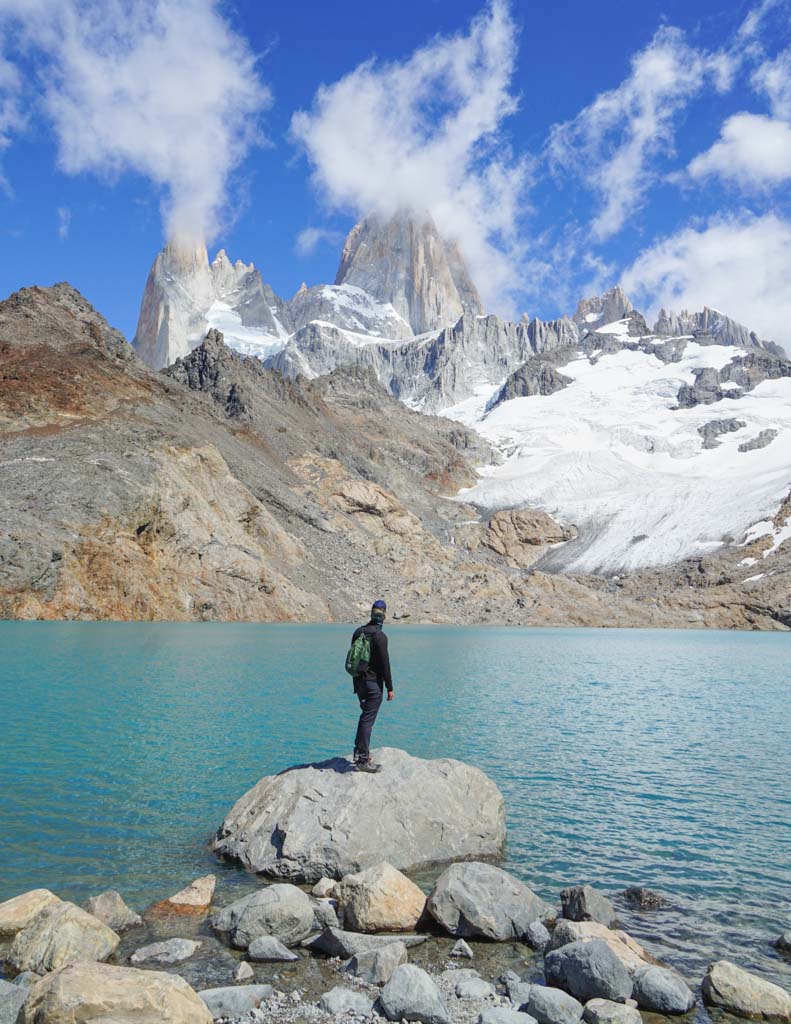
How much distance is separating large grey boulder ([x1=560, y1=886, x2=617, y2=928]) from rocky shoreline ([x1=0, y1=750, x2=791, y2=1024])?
2 cm

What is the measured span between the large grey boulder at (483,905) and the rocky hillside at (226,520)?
6224 cm

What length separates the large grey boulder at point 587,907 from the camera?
34.7 feet

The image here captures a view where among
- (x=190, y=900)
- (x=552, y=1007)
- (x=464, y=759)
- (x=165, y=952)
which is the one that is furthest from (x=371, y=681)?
(x=464, y=759)

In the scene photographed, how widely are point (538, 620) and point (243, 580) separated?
153 feet

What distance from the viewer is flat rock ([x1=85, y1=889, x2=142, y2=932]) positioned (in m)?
9.95

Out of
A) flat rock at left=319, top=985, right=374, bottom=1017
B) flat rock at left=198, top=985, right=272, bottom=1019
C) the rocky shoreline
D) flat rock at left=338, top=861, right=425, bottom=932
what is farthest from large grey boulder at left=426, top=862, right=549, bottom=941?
flat rock at left=198, top=985, right=272, bottom=1019

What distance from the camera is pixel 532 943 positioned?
1020 cm

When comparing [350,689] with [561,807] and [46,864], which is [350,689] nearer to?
[561,807]

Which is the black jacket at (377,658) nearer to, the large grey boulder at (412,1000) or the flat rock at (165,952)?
the flat rock at (165,952)

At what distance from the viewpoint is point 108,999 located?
7.15 meters

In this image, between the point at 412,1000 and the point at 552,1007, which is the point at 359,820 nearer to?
the point at 412,1000

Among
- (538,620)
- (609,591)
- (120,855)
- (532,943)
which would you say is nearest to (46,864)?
(120,855)

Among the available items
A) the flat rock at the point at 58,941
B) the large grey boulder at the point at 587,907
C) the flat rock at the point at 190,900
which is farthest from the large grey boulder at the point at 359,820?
the flat rock at the point at 58,941

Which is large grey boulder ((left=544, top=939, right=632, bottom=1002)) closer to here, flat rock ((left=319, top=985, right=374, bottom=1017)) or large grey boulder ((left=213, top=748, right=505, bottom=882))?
flat rock ((left=319, top=985, right=374, bottom=1017))
